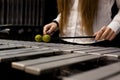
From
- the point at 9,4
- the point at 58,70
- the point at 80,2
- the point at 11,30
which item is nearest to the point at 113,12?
the point at 80,2

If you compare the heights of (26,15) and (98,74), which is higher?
(26,15)

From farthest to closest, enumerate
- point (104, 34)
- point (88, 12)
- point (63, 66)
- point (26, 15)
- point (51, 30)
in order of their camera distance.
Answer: point (26, 15)
point (51, 30)
point (88, 12)
point (104, 34)
point (63, 66)

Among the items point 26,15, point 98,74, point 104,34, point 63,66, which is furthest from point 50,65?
point 26,15

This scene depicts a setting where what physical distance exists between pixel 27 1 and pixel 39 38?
3.92 feet

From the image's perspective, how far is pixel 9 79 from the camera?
1201 mm

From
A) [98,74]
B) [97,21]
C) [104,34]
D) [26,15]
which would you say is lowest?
[98,74]

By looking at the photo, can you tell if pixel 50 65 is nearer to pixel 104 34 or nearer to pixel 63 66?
pixel 63 66

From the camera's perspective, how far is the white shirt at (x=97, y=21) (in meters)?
1.85

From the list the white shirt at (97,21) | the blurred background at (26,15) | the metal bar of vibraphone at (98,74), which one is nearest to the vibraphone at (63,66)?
the metal bar of vibraphone at (98,74)

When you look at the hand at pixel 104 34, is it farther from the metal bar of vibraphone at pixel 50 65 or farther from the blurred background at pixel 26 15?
the blurred background at pixel 26 15

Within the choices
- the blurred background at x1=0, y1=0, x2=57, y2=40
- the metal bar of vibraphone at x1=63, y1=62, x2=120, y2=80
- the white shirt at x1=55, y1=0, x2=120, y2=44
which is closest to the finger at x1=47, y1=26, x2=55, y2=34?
the white shirt at x1=55, y1=0, x2=120, y2=44

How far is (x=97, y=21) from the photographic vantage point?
2033mm

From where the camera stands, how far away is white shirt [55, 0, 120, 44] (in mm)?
1851

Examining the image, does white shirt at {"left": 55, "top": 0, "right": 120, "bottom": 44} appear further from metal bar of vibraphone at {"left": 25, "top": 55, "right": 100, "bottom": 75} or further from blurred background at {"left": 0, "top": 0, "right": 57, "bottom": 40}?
metal bar of vibraphone at {"left": 25, "top": 55, "right": 100, "bottom": 75}
